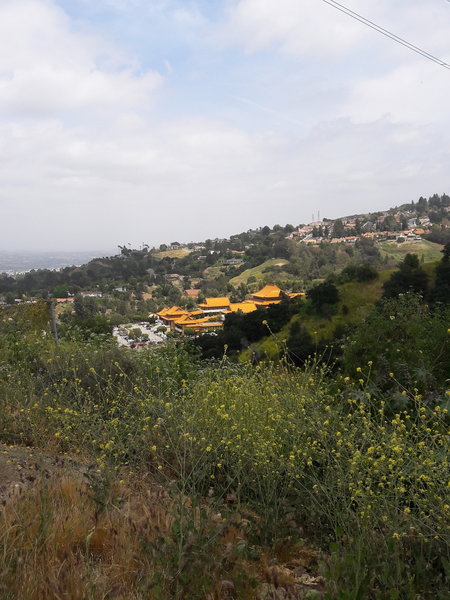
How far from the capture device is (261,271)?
7700 centimetres

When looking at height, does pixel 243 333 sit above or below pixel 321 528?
below

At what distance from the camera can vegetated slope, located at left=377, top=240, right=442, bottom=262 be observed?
2932 inches

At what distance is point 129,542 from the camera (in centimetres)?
189

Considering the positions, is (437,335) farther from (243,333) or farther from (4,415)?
(243,333)

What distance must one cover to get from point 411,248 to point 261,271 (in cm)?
2609

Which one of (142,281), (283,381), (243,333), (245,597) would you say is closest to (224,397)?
(283,381)

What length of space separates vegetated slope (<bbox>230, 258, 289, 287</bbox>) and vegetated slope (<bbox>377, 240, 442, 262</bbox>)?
17.2 m

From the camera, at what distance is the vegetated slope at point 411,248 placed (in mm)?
74475

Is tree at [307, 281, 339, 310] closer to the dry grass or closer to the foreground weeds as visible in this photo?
the foreground weeds

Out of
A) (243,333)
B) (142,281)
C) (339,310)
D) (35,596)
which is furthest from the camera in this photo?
(142,281)

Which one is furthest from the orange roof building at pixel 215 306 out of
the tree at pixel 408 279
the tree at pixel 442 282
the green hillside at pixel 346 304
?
the tree at pixel 442 282

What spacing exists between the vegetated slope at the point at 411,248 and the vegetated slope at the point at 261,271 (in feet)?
56.3

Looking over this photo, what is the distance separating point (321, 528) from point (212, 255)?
100m

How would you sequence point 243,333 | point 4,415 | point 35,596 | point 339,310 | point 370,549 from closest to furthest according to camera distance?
point 35,596 → point 370,549 → point 4,415 → point 243,333 → point 339,310
